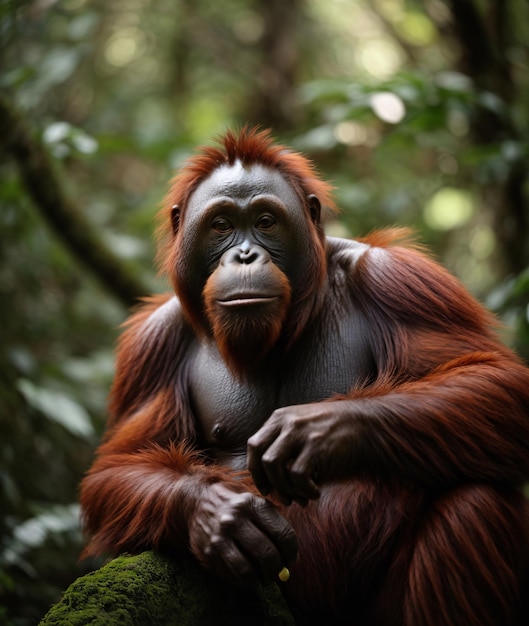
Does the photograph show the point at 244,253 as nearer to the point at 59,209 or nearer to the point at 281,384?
the point at 281,384

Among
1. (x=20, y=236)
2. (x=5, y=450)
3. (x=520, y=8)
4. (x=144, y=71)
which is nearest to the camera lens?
(x=5, y=450)

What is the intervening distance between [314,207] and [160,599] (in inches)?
73.5

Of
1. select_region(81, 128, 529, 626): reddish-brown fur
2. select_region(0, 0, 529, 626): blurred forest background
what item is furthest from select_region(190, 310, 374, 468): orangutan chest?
select_region(0, 0, 529, 626): blurred forest background

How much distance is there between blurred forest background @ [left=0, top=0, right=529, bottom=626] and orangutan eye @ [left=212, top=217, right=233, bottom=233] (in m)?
1.61

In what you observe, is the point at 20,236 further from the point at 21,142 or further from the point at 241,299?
the point at 241,299

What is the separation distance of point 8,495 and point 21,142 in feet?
8.44

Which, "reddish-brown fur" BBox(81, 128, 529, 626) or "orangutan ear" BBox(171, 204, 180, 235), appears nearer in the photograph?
"reddish-brown fur" BBox(81, 128, 529, 626)

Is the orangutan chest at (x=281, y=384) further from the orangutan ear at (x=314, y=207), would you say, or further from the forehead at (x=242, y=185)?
the forehead at (x=242, y=185)

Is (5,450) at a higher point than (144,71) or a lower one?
lower

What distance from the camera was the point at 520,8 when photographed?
7.37 m

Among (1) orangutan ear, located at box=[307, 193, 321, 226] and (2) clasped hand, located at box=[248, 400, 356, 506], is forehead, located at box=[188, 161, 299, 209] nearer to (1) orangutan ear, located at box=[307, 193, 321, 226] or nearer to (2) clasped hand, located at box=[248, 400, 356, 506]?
(1) orangutan ear, located at box=[307, 193, 321, 226]

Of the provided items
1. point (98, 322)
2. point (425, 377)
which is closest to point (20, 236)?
point (98, 322)

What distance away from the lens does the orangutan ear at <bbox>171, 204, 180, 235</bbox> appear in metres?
3.67

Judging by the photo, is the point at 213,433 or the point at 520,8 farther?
the point at 520,8
